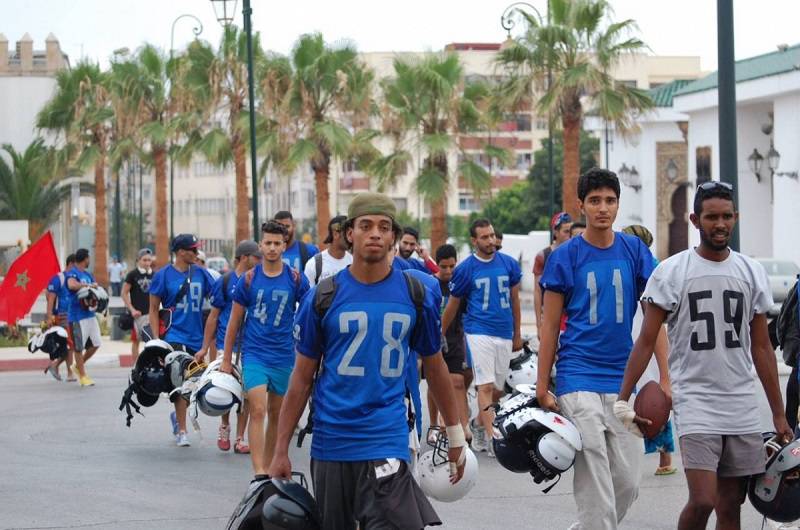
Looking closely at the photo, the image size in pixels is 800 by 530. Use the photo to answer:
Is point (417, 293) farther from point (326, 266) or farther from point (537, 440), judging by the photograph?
point (326, 266)

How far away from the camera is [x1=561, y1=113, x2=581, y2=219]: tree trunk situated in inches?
1324

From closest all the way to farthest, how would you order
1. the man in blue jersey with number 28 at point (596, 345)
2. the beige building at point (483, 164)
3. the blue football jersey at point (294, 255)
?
the man in blue jersey with number 28 at point (596, 345) < the blue football jersey at point (294, 255) < the beige building at point (483, 164)

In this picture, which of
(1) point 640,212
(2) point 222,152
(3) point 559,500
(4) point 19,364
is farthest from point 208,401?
(1) point 640,212

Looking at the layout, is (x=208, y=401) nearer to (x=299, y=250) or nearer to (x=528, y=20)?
(x=299, y=250)

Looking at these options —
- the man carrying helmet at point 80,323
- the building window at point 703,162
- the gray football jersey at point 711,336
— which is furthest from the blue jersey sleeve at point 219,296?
the building window at point 703,162

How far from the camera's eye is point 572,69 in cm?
3381

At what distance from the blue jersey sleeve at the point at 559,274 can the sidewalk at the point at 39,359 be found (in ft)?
59.2

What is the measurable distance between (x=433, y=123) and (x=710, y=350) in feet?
101

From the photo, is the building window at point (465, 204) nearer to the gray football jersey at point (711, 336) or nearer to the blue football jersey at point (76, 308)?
the blue football jersey at point (76, 308)

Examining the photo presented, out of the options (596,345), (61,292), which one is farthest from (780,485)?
(61,292)

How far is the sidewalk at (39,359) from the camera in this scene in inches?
941

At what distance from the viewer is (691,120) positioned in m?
50.5

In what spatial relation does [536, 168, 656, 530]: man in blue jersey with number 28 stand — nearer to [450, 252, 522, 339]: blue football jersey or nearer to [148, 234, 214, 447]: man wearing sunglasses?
[450, 252, 522, 339]: blue football jersey

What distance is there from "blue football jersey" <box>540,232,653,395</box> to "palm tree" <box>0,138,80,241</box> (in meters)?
44.0
